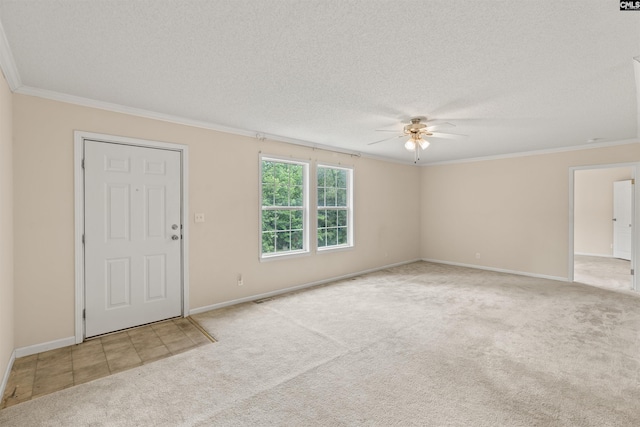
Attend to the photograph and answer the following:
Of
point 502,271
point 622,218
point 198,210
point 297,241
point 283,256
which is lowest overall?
point 502,271

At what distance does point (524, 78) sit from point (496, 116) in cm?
110

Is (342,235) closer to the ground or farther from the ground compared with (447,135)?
closer to the ground

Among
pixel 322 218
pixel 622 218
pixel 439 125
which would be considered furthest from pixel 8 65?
pixel 622 218

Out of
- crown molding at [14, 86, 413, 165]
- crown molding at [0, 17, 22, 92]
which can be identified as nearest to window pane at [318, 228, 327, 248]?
crown molding at [14, 86, 413, 165]

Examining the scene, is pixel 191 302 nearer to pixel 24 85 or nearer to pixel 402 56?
pixel 24 85

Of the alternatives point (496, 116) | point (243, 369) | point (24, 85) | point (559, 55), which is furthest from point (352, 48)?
point (24, 85)

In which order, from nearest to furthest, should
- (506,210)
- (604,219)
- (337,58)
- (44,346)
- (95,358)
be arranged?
1. (337,58)
2. (95,358)
3. (44,346)
4. (506,210)
5. (604,219)

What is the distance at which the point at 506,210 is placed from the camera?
6062 mm

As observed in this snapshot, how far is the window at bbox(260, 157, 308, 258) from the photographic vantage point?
461 cm

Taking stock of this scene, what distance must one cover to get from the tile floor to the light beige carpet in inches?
5.7

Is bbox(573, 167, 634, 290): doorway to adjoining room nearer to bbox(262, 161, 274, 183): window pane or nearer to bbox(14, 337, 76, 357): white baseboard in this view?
bbox(262, 161, 274, 183): window pane

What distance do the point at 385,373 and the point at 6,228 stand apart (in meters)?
3.25

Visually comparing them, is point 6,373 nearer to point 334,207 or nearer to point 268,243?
point 268,243

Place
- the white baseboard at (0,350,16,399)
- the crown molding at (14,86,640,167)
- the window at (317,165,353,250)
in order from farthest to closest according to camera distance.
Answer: the window at (317,165,353,250) < the crown molding at (14,86,640,167) < the white baseboard at (0,350,16,399)
